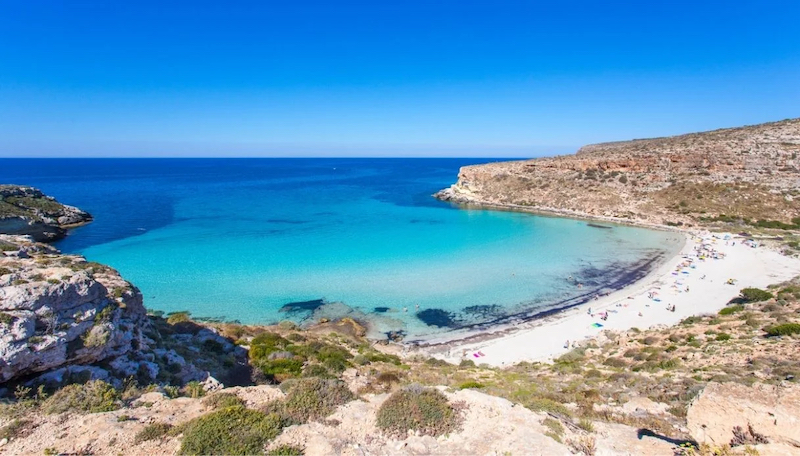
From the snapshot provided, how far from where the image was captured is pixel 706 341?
16.5 meters

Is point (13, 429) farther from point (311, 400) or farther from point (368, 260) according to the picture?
point (368, 260)

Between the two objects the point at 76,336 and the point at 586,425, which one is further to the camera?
the point at 76,336

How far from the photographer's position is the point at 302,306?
25125 millimetres

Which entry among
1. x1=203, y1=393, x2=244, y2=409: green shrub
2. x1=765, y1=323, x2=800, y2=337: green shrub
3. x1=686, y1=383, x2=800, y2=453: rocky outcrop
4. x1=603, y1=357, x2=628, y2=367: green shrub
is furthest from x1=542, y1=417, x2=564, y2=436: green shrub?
x1=765, y1=323, x2=800, y2=337: green shrub

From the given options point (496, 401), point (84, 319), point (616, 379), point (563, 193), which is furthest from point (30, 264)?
point (563, 193)

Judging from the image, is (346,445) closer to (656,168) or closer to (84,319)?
(84,319)

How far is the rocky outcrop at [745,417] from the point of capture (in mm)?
5523

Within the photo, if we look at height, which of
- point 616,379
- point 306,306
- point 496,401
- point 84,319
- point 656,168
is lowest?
point 306,306

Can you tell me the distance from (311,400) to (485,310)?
18141 millimetres

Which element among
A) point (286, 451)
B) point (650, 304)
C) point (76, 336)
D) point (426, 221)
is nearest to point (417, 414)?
point (286, 451)

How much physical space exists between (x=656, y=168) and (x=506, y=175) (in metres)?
26.6

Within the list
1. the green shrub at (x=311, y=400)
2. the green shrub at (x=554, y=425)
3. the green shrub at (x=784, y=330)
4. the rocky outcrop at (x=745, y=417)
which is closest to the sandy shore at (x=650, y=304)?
the green shrub at (x=784, y=330)

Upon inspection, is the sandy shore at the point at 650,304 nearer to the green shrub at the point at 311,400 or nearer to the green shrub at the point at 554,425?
the green shrub at the point at 554,425

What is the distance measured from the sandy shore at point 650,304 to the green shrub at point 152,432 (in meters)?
13.6
